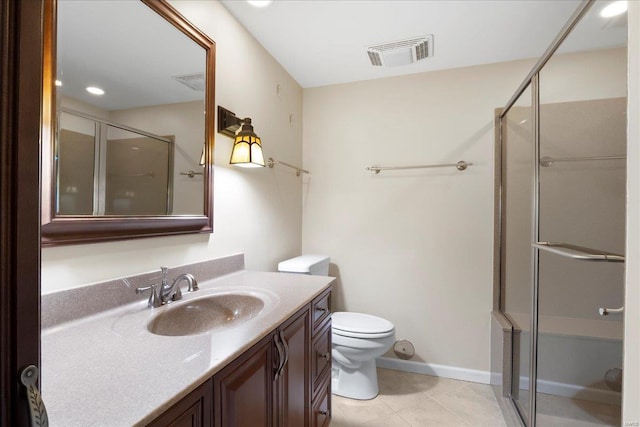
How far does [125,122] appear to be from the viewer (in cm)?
109

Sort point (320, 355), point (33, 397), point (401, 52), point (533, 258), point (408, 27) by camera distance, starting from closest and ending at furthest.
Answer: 1. point (33, 397)
2. point (320, 355)
3. point (533, 258)
4. point (408, 27)
5. point (401, 52)

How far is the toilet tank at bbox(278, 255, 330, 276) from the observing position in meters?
1.99

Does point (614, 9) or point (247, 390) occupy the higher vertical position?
point (614, 9)

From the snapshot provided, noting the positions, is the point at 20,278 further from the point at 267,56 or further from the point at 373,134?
the point at 373,134

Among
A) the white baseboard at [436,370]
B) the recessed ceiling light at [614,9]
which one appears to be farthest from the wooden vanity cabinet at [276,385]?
the recessed ceiling light at [614,9]

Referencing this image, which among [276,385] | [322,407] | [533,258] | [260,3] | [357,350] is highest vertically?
[260,3]

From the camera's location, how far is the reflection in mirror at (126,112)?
3.02ft

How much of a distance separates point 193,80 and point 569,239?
7.14 feet

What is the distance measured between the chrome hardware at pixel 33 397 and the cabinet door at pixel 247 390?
447 mm

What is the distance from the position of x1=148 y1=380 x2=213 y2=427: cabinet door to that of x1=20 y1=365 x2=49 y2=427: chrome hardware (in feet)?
0.94

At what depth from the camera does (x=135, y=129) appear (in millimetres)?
1133

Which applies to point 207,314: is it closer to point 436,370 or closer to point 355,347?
point 355,347

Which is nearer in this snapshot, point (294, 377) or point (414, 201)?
point (294, 377)

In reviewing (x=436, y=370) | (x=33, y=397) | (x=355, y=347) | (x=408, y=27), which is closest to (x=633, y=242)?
(x=33, y=397)
